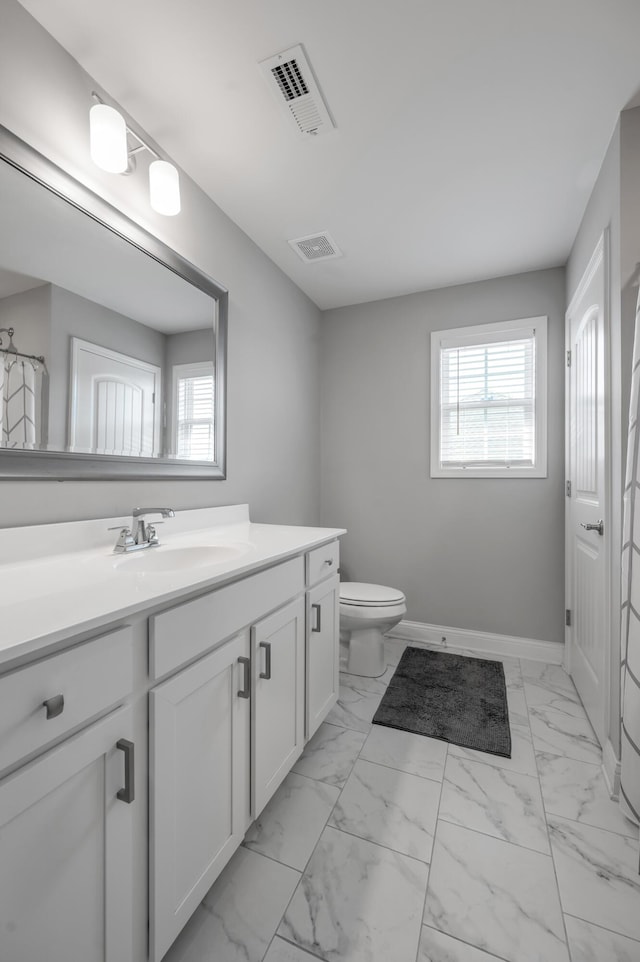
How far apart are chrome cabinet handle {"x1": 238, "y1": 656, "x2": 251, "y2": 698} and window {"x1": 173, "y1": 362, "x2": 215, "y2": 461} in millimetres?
866

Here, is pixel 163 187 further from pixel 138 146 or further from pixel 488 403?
pixel 488 403

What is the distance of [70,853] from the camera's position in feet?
2.10

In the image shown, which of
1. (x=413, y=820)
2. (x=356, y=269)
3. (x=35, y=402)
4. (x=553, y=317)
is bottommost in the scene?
(x=413, y=820)

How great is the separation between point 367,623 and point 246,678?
1212 millimetres

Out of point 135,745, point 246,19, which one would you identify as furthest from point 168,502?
point 246,19

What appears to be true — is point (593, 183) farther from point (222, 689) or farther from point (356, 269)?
point (222, 689)

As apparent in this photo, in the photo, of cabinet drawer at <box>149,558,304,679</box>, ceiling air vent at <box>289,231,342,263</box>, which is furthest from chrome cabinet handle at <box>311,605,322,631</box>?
ceiling air vent at <box>289,231,342,263</box>

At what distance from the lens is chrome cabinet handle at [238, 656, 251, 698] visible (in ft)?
3.54

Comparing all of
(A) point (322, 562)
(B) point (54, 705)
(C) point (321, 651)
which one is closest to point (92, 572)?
(B) point (54, 705)

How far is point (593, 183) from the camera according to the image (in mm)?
1752

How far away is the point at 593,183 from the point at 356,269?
1.20 m

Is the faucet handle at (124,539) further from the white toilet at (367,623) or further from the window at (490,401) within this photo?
the window at (490,401)

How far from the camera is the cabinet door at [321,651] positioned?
152 centimetres

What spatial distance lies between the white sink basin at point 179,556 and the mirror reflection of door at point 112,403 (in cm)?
37
